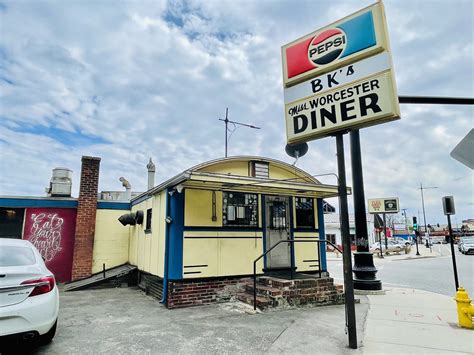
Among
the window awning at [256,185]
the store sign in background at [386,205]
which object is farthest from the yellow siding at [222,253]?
the store sign in background at [386,205]

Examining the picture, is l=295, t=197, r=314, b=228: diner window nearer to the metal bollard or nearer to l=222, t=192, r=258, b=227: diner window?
l=222, t=192, r=258, b=227: diner window

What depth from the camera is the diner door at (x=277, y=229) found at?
8.81 m

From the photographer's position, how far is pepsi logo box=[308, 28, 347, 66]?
5.19 m

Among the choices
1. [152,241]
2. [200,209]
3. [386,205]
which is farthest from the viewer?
[386,205]

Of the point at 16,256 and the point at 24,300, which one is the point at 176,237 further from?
the point at 24,300

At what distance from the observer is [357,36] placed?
502cm

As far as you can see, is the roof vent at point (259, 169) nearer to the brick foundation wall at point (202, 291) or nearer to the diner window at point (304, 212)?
the diner window at point (304, 212)

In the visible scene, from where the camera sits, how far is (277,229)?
9008 mm

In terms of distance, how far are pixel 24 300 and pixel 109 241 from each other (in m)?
8.05

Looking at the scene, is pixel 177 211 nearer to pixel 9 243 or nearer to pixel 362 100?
pixel 9 243

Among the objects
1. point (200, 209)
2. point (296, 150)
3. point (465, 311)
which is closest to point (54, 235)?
point (200, 209)

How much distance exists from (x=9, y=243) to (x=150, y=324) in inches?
106

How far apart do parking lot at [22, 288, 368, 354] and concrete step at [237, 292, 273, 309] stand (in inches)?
7.5

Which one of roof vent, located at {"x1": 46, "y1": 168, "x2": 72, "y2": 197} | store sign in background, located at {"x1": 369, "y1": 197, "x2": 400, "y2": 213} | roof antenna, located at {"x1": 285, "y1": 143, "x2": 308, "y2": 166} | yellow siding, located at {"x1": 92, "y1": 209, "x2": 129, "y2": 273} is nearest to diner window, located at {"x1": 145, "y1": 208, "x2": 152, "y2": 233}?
yellow siding, located at {"x1": 92, "y1": 209, "x2": 129, "y2": 273}
